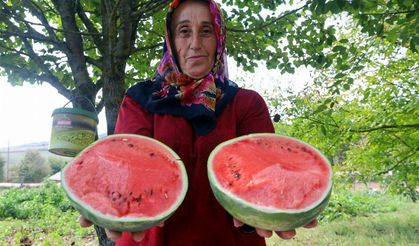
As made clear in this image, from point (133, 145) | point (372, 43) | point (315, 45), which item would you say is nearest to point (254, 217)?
point (133, 145)

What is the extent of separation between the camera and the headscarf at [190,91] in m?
1.71

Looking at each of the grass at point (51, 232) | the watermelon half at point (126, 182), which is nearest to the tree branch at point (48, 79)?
the watermelon half at point (126, 182)

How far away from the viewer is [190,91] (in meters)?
1.79

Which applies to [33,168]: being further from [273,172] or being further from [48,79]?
[273,172]

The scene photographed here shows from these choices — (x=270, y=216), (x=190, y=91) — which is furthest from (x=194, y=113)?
(x=270, y=216)

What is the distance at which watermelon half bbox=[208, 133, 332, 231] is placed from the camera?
1.25m

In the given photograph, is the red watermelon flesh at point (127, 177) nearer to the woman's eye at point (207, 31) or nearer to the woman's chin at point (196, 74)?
the woman's chin at point (196, 74)

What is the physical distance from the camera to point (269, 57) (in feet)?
12.3

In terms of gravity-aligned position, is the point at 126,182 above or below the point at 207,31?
below

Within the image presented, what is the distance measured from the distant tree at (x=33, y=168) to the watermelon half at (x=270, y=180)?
112ft

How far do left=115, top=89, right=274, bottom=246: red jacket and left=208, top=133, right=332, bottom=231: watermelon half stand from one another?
20 cm

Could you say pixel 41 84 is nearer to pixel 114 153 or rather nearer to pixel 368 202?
pixel 114 153

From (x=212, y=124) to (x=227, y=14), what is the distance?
2.08m

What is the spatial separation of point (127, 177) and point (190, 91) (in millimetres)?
561
